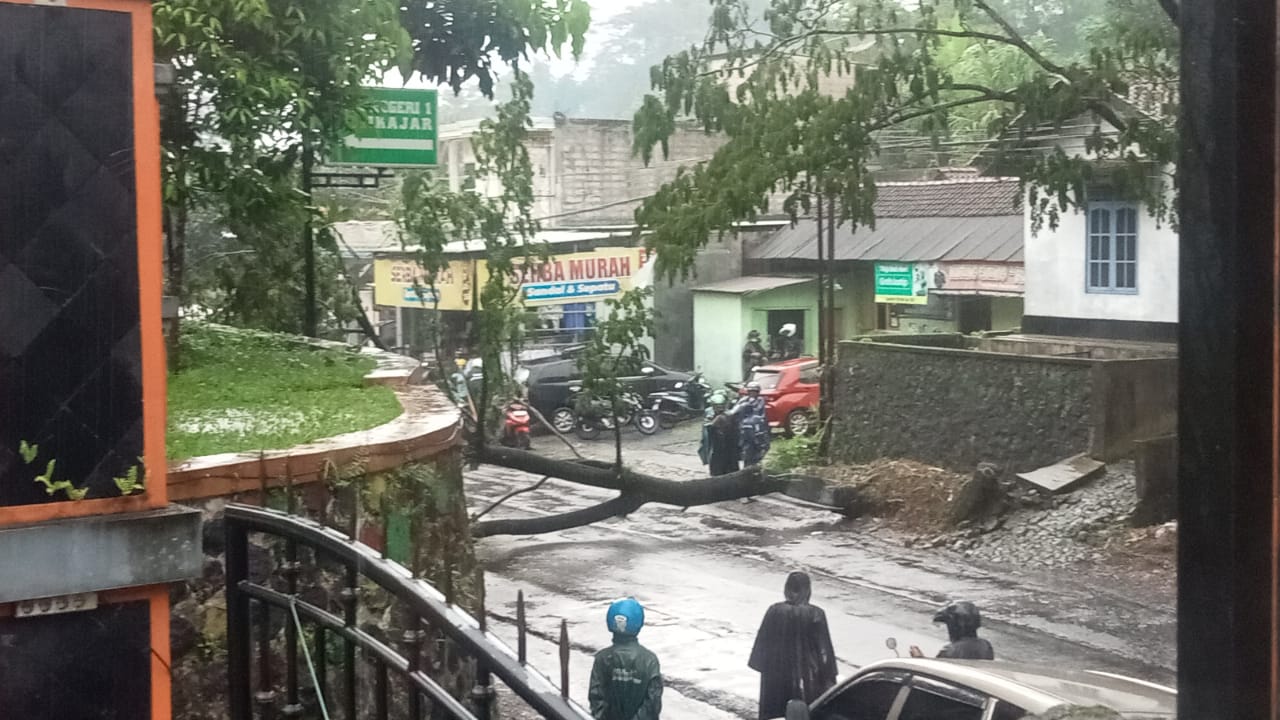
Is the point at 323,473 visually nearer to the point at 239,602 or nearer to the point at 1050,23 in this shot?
the point at 239,602

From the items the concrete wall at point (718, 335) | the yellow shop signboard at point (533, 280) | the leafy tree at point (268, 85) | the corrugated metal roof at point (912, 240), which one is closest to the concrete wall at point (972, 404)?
the corrugated metal roof at point (912, 240)

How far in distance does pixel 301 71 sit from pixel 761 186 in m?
1.81

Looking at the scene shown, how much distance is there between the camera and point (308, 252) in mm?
4824

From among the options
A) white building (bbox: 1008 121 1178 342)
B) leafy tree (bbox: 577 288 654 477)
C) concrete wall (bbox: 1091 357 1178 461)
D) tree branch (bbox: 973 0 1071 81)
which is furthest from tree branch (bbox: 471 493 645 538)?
tree branch (bbox: 973 0 1071 81)

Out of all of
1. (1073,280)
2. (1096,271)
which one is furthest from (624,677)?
(1073,280)

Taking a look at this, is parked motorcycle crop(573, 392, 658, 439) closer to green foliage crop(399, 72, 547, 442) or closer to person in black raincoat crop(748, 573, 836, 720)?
green foliage crop(399, 72, 547, 442)

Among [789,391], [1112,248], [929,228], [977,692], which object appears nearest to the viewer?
[977,692]

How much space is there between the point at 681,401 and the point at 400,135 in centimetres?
208

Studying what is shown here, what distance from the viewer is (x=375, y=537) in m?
2.61

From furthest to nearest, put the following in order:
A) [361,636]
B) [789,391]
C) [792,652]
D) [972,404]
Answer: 1. [789,391]
2. [972,404]
3. [792,652]
4. [361,636]

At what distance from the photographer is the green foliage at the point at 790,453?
5969mm

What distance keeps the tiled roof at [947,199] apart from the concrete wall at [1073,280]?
40 centimetres

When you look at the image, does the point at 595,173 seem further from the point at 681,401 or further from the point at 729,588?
the point at 729,588

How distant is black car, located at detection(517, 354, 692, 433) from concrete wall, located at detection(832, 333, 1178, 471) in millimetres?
883
